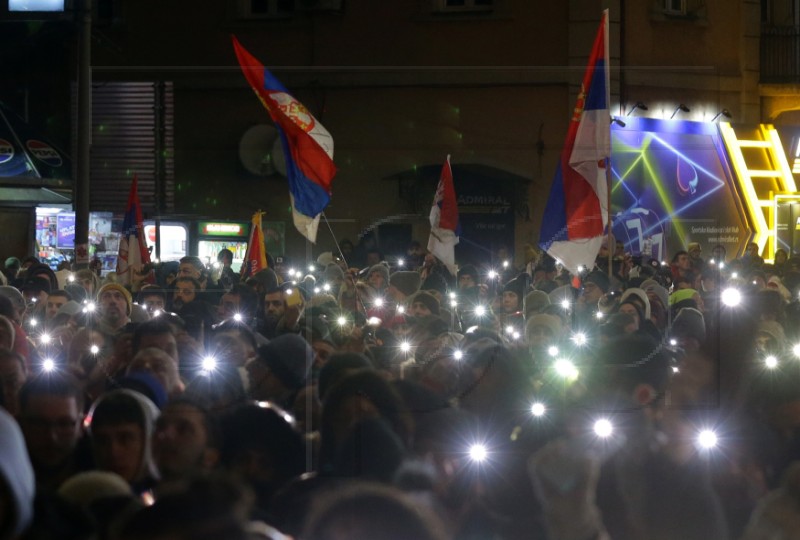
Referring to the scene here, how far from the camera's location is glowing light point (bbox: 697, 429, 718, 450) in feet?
15.6

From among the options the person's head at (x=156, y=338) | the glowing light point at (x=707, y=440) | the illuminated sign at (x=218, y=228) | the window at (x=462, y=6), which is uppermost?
the window at (x=462, y=6)

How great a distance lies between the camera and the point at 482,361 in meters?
5.94

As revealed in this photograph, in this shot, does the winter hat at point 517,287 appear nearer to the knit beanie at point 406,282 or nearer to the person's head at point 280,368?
the knit beanie at point 406,282

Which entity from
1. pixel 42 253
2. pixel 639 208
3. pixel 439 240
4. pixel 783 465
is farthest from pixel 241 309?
pixel 639 208

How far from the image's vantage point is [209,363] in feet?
22.3

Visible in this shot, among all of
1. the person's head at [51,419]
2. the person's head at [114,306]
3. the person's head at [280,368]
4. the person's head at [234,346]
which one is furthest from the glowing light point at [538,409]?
the person's head at [114,306]

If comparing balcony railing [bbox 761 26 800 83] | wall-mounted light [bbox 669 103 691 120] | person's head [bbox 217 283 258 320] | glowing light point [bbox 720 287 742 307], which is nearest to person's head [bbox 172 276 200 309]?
person's head [bbox 217 283 258 320]

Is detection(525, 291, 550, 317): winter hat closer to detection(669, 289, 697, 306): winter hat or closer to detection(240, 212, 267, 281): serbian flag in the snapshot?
detection(669, 289, 697, 306): winter hat

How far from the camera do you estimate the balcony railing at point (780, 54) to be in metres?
25.3

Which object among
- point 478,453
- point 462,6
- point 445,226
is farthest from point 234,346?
point 462,6

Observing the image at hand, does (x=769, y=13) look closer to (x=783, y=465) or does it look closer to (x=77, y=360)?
(x=77, y=360)

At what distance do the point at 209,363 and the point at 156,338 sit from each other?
1.18 feet

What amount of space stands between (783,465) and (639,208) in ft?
61.5

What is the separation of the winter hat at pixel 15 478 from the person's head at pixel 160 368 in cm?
205
